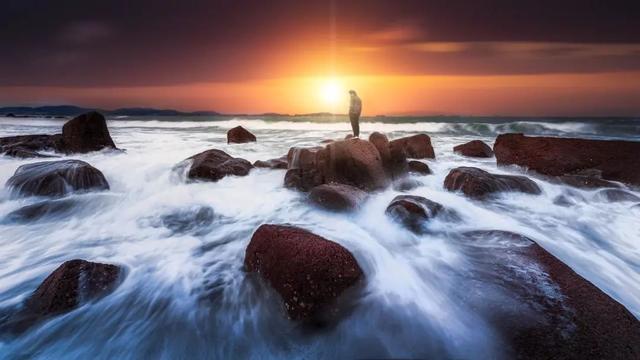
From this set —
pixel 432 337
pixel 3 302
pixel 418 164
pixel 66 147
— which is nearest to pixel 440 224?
pixel 432 337

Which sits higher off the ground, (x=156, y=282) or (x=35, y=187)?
(x=35, y=187)

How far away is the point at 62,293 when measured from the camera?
329cm

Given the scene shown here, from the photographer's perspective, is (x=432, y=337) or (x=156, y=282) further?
(x=156, y=282)

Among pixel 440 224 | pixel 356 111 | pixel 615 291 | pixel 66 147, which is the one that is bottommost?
pixel 615 291

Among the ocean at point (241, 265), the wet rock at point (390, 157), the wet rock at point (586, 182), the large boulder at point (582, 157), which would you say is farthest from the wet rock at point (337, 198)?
the large boulder at point (582, 157)

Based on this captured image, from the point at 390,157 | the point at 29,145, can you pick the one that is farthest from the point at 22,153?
the point at 390,157

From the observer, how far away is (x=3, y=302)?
3564 mm

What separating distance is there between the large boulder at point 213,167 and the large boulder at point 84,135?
4.61 metres

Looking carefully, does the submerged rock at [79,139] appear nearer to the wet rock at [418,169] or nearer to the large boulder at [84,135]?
the large boulder at [84,135]

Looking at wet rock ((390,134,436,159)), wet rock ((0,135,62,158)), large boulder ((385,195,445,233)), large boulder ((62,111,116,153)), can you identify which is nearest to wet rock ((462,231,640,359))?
large boulder ((385,195,445,233))

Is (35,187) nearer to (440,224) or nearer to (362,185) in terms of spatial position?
(362,185)

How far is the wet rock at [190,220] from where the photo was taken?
5.51m

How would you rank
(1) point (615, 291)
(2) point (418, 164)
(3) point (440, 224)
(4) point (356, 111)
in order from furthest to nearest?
1. (4) point (356, 111)
2. (2) point (418, 164)
3. (3) point (440, 224)
4. (1) point (615, 291)

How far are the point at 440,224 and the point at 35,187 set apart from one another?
707 centimetres
